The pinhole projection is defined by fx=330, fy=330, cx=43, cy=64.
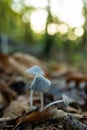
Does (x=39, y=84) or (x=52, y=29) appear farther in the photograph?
(x=52, y=29)

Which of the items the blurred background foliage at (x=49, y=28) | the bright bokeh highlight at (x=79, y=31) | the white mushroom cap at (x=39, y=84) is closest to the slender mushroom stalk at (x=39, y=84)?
the white mushroom cap at (x=39, y=84)

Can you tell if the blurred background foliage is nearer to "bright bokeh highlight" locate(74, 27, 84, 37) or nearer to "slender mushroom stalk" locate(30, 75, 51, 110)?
"bright bokeh highlight" locate(74, 27, 84, 37)

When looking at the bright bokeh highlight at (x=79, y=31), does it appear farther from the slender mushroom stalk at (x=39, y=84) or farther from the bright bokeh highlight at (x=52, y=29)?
the slender mushroom stalk at (x=39, y=84)

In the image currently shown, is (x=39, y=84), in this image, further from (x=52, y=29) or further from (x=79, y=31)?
(x=79, y=31)

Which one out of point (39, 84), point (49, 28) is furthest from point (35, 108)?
point (49, 28)

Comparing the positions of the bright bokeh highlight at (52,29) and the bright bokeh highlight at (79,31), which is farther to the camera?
the bright bokeh highlight at (79,31)

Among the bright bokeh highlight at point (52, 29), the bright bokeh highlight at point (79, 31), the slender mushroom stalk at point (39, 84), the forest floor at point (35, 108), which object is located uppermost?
the slender mushroom stalk at point (39, 84)

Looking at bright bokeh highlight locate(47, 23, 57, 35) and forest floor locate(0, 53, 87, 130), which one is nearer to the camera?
forest floor locate(0, 53, 87, 130)

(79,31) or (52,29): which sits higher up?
(52,29)

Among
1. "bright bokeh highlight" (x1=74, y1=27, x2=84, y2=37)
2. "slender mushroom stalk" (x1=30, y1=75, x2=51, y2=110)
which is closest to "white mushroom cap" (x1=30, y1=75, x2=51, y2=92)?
"slender mushroom stalk" (x1=30, y1=75, x2=51, y2=110)

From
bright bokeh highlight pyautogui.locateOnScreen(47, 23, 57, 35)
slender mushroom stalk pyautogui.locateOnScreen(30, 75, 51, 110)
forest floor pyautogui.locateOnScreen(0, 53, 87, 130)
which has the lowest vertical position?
bright bokeh highlight pyautogui.locateOnScreen(47, 23, 57, 35)
